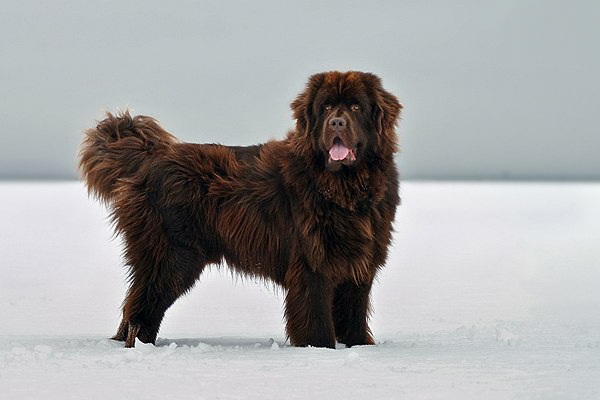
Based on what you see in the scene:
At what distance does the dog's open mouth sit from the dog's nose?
0.34ft

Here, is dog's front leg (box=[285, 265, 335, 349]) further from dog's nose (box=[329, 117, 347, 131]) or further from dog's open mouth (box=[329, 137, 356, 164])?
dog's nose (box=[329, 117, 347, 131])

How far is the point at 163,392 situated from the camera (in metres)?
4.66

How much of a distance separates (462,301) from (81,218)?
20115mm

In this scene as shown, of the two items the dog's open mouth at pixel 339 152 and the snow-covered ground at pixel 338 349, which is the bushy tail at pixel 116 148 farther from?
the dog's open mouth at pixel 339 152

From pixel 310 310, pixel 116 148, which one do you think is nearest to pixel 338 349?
pixel 310 310

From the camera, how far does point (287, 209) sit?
6891 mm

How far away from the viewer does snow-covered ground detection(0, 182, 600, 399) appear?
483cm

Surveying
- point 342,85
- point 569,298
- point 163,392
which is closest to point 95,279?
point 569,298

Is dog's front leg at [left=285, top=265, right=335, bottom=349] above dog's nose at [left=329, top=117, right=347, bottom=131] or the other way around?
the other way around

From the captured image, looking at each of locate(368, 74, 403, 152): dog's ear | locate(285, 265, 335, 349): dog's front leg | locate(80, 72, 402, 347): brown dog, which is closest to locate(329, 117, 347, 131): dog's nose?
locate(80, 72, 402, 347): brown dog

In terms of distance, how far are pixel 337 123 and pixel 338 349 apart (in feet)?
5.32

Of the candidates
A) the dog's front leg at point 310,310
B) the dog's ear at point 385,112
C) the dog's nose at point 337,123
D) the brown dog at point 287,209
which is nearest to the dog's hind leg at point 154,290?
the brown dog at point 287,209

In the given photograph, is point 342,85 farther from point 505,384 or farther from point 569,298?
point 569,298

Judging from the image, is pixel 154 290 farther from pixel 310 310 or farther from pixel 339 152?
pixel 339 152
